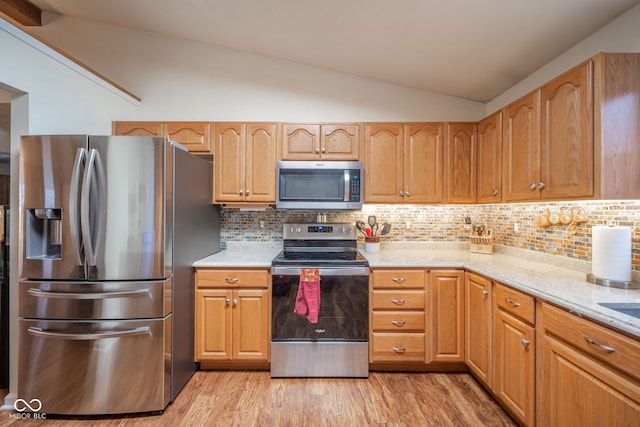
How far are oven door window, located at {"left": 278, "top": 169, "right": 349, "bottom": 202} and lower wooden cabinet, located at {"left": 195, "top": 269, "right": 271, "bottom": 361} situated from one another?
884mm

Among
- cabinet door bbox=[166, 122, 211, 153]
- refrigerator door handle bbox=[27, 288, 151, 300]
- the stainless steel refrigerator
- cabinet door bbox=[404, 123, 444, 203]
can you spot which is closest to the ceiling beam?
cabinet door bbox=[166, 122, 211, 153]

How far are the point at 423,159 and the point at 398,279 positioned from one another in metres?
1.16

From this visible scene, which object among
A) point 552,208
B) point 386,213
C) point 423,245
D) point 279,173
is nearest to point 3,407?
point 279,173

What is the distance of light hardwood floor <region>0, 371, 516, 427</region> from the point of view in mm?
1724

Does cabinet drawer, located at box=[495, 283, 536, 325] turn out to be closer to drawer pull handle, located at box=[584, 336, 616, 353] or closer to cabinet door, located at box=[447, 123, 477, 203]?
drawer pull handle, located at box=[584, 336, 616, 353]

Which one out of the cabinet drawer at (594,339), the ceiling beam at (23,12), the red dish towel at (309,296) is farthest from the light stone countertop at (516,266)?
the ceiling beam at (23,12)

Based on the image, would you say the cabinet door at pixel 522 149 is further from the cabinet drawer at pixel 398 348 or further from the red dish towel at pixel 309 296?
the red dish towel at pixel 309 296

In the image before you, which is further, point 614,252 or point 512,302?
point 512,302

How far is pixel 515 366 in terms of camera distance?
5.26 ft

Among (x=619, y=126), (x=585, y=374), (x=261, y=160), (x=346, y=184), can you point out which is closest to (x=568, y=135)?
(x=619, y=126)

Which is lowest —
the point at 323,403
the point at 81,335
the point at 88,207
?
the point at 323,403

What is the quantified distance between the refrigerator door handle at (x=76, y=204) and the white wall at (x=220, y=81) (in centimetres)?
126

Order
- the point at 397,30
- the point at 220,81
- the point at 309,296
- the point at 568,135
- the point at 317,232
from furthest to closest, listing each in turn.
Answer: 1. the point at 220,81
2. the point at 317,232
3. the point at 309,296
4. the point at 397,30
5. the point at 568,135

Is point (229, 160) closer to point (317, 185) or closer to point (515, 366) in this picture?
point (317, 185)
